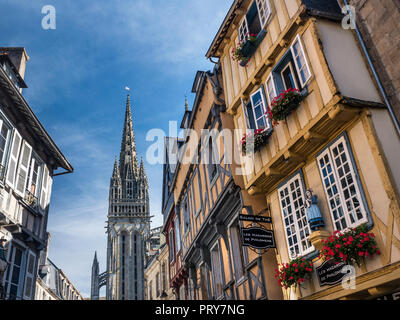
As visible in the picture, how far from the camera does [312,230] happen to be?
7188 millimetres

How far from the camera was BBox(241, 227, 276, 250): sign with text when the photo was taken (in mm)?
8406

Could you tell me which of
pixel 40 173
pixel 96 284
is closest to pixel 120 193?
pixel 96 284

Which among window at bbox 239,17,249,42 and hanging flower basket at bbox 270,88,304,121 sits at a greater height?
window at bbox 239,17,249,42

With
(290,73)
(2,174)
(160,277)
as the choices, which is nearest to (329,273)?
(290,73)

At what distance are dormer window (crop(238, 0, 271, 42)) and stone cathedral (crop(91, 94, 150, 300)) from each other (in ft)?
216

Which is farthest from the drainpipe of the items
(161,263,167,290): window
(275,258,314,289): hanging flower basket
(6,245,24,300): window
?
(161,263,167,290): window

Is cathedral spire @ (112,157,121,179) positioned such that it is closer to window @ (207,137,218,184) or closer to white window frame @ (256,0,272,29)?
window @ (207,137,218,184)

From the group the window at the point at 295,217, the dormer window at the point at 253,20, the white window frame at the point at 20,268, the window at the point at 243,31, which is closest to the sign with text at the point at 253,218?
the window at the point at 295,217

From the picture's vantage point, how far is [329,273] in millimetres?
6918

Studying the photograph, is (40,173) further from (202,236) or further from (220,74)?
(220,74)

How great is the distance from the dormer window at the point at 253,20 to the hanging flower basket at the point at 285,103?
269cm

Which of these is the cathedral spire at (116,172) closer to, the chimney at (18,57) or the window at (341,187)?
the chimney at (18,57)

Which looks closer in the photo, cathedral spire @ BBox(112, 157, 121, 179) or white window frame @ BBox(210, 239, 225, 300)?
white window frame @ BBox(210, 239, 225, 300)
